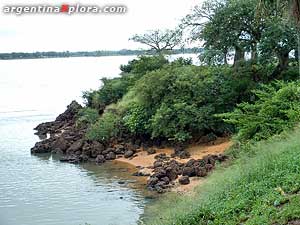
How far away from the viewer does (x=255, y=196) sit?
33.3 ft

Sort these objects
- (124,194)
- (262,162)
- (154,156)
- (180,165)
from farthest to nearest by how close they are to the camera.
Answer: (154,156) → (180,165) → (124,194) → (262,162)

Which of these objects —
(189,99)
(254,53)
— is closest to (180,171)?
(189,99)

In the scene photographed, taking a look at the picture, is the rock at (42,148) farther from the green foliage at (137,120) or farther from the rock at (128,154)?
the rock at (128,154)

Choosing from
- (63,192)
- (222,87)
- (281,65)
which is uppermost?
(281,65)

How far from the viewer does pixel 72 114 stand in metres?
42.9

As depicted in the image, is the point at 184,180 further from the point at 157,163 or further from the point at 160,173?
the point at 157,163

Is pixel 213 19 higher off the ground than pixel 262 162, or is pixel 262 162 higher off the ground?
pixel 213 19

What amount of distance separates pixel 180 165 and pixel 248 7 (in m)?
8.96

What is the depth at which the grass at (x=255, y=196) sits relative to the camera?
9023 mm

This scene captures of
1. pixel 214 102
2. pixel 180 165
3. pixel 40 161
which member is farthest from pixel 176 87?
pixel 40 161

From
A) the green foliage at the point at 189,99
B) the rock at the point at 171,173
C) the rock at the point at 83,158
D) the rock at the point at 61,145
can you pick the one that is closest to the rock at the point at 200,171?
the rock at the point at 171,173

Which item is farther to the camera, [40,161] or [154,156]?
[40,161]

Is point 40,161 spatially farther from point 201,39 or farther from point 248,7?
point 248,7

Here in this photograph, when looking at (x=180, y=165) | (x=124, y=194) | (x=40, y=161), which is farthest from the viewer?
(x=40, y=161)
